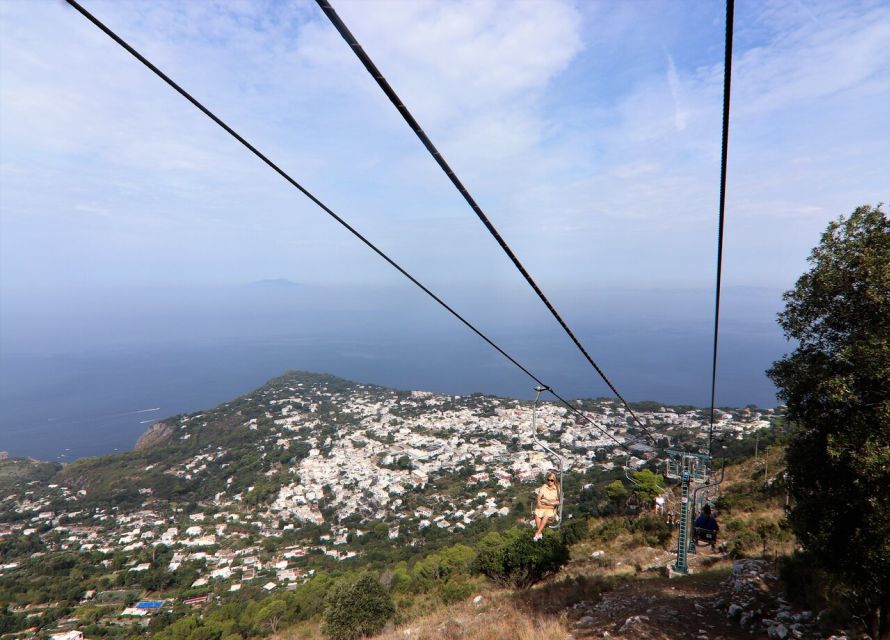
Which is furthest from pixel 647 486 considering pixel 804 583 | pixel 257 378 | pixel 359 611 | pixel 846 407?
pixel 257 378

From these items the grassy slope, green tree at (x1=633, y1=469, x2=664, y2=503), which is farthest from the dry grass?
green tree at (x1=633, y1=469, x2=664, y2=503)

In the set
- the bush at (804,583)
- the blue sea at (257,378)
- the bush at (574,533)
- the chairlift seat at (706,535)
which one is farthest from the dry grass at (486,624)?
the blue sea at (257,378)

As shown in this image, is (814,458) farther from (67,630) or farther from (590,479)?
(67,630)

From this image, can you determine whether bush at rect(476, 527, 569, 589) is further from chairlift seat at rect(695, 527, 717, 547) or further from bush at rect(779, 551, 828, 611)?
bush at rect(779, 551, 828, 611)

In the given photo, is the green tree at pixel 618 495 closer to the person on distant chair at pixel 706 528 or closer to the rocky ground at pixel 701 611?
the person on distant chair at pixel 706 528

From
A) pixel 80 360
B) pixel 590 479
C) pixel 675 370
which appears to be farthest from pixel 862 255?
pixel 80 360
